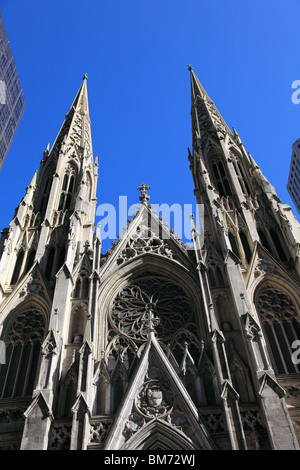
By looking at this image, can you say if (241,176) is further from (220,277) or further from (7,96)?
(7,96)

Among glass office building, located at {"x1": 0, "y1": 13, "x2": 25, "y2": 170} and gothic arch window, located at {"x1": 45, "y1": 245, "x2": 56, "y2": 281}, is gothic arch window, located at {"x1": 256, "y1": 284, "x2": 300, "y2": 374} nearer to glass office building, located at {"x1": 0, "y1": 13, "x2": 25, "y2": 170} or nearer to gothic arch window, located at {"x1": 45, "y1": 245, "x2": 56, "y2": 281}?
gothic arch window, located at {"x1": 45, "y1": 245, "x2": 56, "y2": 281}

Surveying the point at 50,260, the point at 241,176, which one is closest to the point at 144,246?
the point at 50,260

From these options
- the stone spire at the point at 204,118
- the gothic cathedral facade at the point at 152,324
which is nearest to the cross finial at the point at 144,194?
the gothic cathedral facade at the point at 152,324

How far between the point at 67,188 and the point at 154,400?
1675 cm

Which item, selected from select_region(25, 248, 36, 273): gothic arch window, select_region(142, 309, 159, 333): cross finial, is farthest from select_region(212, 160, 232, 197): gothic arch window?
select_region(25, 248, 36, 273): gothic arch window

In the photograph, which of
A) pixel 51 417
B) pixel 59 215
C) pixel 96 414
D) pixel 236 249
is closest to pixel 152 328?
pixel 96 414

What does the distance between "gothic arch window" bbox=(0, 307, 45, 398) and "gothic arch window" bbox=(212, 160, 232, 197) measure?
13.6 meters

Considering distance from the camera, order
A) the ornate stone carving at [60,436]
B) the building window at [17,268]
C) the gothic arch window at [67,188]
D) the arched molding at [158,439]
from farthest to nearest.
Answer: the gothic arch window at [67,188]
the building window at [17,268]
the ornate stone carving at [60,436]
the arched molding at [158,439]

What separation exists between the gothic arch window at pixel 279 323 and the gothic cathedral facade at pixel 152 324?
64 mm

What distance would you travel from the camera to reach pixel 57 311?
18.5 meters

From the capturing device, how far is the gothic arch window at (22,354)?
17.6 meters

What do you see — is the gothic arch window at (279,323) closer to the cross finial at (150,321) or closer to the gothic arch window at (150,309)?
the gothic arch window at (150,309)

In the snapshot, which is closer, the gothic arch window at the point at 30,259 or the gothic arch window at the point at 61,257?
the gothic arch window at the point at 61,257
